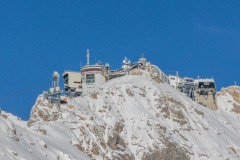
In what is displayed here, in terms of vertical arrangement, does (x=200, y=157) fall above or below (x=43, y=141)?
above

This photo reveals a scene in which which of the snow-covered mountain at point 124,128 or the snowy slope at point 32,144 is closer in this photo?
the snowy slope at point 32,144

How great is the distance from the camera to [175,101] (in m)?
186

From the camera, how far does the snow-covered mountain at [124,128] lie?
127 m

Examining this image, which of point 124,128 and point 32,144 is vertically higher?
point 124,128

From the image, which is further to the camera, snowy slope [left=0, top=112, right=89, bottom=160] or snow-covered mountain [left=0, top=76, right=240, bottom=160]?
snow-covered mountain [left=0, top=76, right=240, bottom=160]

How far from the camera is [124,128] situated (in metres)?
164

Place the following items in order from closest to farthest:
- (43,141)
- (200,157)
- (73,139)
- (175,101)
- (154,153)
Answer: (43,141) < (73,139) < (154,153) < (200,157) < (175,101)

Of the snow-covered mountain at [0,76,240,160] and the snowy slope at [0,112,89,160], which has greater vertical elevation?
the snow-covered mountain at [0,76,240,160]

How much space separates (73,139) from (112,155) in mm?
10326

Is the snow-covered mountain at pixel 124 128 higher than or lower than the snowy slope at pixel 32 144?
higher

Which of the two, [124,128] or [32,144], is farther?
[124,128]

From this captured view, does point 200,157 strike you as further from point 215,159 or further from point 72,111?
point 72,111

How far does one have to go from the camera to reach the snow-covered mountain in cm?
12681

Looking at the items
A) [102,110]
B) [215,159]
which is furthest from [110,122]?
[215,159]
